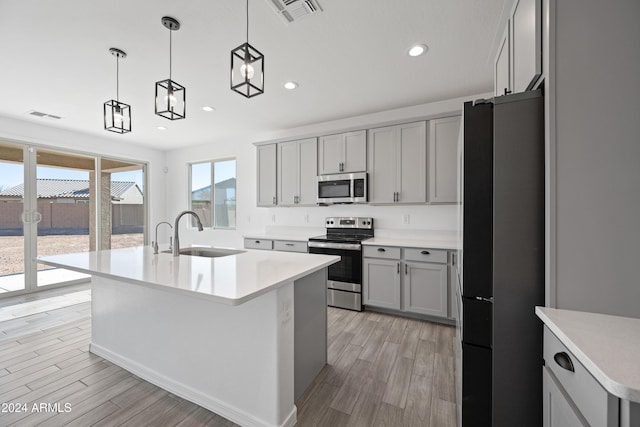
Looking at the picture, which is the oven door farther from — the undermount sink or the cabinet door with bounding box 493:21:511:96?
the cabinet door with bounding box 493:21:511:96

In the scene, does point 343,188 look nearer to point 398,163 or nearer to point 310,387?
point 398,163

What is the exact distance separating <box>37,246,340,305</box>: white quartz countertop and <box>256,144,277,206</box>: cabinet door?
2202 mm

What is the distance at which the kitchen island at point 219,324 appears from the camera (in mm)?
1442

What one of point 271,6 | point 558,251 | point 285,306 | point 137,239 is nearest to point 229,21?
point 271,6

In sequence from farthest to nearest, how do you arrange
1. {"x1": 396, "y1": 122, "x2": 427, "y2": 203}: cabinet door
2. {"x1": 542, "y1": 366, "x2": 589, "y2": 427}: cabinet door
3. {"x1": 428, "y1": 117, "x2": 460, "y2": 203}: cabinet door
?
Answer: {"x1": 396, "y1": 122, "x2": 427, "y2": 203}: cabinet door < {"x1": 428, "y1": 117, "x2": 460, "y2": 203}: cabinet door < {"x1": 542, "y1": 366, "x2": 589, "y2": 427}: cabinet door

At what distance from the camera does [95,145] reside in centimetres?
484

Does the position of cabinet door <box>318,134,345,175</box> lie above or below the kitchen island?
above

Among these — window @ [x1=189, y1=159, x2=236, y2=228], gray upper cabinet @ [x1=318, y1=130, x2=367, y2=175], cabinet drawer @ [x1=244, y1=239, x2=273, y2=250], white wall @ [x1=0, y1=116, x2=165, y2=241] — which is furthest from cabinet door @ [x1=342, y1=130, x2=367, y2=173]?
white wall @ [x1=0, y1=116, x2=165, y2=241]

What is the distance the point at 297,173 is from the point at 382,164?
1.31 m

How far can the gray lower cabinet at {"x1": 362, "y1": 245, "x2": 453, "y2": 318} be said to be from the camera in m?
2.88

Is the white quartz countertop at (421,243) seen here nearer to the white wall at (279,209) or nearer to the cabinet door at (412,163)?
the white wall at (279,209)

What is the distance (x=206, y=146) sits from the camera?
5461 mm

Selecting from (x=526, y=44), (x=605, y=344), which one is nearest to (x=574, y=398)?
(x=605, y=344)

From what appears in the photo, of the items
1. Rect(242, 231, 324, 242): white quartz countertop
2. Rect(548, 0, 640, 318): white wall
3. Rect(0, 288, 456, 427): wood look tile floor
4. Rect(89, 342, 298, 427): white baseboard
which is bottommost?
Rect(0, 288, 456, 427): wood look tile floor
